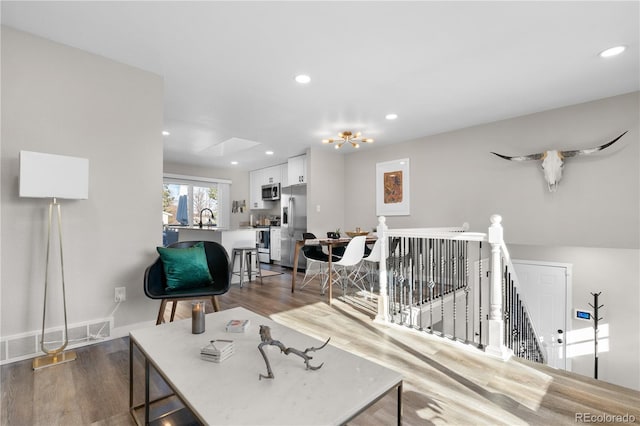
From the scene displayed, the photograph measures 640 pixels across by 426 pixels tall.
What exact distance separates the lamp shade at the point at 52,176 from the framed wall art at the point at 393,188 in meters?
4.53

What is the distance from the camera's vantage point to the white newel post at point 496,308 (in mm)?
2396

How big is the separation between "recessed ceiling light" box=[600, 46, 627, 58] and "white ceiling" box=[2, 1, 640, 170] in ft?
0.18

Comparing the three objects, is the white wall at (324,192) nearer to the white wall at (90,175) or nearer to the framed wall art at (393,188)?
the framed wall art at (393,188)

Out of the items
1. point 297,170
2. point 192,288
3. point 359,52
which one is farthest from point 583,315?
point 297,170

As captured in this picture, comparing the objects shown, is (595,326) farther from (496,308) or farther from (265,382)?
(265,382)

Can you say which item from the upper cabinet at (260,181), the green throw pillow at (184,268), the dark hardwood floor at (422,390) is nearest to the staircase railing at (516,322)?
the dark hardwood floor at (422,390)

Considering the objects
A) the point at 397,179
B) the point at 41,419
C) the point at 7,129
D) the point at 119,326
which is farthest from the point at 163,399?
the point at 397,179

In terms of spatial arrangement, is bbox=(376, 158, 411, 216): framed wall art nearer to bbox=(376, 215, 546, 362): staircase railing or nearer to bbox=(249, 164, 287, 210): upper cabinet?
bbox=(376, 215, 546, 362): staircase railing

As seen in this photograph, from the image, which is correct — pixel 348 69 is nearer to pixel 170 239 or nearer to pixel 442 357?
pixel 442 357

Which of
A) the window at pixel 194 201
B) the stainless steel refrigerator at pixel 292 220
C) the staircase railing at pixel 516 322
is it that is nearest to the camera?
the staircase railing at pixel 516 322

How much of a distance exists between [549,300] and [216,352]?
524 cm

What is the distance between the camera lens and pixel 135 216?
9.29ft

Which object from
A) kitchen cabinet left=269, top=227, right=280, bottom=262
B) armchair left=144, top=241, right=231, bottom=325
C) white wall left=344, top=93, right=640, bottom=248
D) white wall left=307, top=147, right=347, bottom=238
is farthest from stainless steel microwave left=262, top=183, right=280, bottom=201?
armchair left=144, top=241, right=231, bottom=325

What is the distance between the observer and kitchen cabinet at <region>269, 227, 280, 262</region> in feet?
23.9
